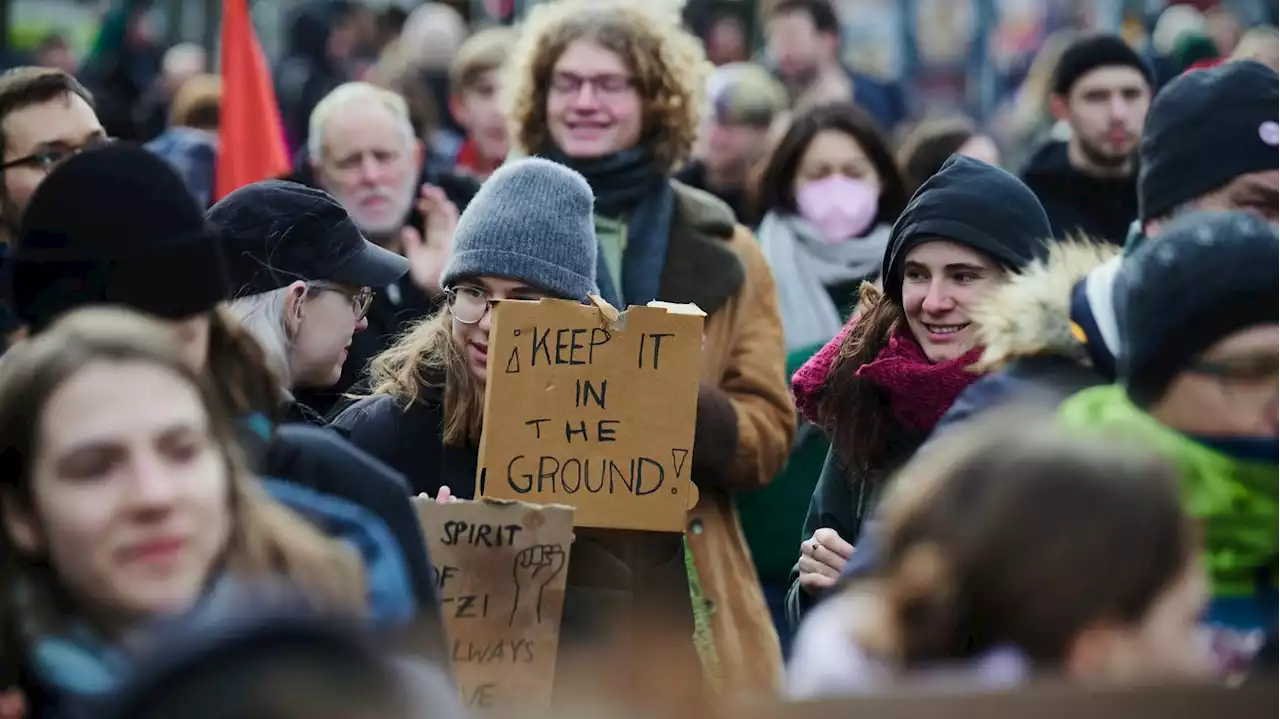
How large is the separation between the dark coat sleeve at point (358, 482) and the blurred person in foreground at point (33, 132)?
102 inches

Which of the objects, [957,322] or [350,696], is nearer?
[350,696]

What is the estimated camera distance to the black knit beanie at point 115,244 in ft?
11.3

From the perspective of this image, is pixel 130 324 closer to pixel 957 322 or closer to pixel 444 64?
pixel 957 322

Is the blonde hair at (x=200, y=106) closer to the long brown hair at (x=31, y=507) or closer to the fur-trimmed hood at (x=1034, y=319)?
the fur-trimmed hood at (x=1034, y=319)

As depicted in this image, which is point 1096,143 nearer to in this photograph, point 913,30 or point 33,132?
point 33,132

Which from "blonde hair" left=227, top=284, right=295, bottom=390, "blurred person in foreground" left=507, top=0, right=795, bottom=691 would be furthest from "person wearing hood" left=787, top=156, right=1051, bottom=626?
"blonde hair" left=227, top=284, right=295, bottom=390

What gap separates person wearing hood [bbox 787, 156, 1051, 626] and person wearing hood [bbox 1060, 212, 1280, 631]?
3.60 ft

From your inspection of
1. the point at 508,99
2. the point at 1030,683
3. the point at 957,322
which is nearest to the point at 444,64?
the point at 508,99

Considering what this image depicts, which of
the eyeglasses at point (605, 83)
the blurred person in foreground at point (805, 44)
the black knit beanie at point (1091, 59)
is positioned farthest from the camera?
the blurred person in foreground at point (805, 44)

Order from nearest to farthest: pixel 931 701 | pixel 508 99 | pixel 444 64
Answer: pixel 931 701
pixel 508 99
pixel 444 64

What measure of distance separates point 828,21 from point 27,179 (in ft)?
19.2

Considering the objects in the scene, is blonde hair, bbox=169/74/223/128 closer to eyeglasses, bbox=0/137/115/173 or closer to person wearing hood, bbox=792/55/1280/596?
eyeglasses, bbox=0/137/115/173

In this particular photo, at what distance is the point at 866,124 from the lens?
23.6 ft

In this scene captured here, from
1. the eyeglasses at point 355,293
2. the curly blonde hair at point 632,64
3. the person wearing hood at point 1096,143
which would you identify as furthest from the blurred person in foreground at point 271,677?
the person wearing hood at point 1096,143
